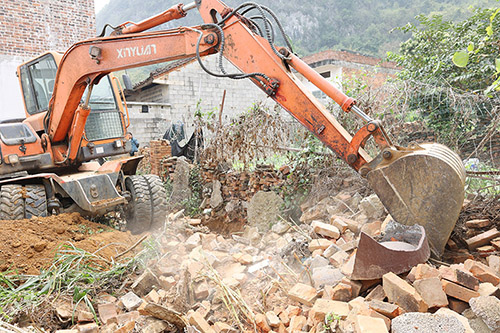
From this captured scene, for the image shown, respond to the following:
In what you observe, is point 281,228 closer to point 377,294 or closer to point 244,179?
point 244,179

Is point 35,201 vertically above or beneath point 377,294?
above

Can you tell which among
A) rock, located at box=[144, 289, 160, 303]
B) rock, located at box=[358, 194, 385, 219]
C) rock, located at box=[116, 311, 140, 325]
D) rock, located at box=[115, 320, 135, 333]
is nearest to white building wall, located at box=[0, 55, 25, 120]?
rock, located at box=[144, 289, 160, 303]

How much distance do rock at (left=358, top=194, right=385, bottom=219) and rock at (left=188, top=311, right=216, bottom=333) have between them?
90.8 inches

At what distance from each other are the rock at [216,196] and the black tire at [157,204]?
1.65 metres

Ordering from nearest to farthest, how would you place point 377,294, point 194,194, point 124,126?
1. point 377,294
2. point 124,126
3. point 194,194

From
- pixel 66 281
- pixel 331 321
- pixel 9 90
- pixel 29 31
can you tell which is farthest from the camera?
pixel 29 31

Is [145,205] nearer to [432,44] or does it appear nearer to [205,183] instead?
[205,183]

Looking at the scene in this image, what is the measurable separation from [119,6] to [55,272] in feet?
250

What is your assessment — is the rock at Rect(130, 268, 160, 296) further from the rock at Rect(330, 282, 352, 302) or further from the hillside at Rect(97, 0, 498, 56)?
the hillside at Rect(97, 0, 498, 56)

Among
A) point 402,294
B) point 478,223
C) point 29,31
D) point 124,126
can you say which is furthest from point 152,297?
point 29,31

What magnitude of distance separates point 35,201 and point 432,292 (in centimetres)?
433

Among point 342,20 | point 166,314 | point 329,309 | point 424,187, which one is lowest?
point 166,314

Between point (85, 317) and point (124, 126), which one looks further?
point (124, 126)

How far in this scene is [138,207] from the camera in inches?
207
